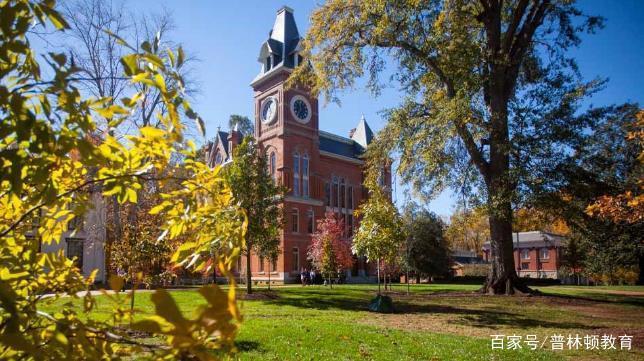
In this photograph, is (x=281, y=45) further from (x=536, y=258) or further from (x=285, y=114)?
(x=536, y=258)

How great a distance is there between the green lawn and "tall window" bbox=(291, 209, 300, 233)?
24054 millimetres

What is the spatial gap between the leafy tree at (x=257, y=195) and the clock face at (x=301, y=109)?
22.3 metres

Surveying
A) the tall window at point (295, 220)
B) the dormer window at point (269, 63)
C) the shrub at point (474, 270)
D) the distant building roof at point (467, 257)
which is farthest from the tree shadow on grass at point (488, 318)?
the distant building roof at point (467, 257)

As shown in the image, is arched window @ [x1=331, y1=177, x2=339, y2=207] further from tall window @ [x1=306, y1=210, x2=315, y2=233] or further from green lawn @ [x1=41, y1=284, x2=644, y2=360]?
green lawn @ [x1=41, y1=284, x2=644, y2=360]

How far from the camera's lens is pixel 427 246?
143 feet

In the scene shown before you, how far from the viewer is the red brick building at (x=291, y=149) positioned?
4097 centimetres

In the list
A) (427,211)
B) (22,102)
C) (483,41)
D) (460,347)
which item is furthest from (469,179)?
(427,211)

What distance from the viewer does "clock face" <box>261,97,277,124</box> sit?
42281 millimetres

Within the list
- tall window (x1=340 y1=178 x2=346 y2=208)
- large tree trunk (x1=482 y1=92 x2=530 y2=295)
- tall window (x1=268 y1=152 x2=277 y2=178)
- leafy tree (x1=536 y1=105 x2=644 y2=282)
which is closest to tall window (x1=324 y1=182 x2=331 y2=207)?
tall window (x1=340 y1=178 x2=346 y2=208)

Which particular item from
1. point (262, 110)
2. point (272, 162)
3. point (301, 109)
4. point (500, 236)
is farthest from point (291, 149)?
point (500, 236)

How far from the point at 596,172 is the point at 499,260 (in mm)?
4993

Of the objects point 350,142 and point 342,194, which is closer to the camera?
point 342,194

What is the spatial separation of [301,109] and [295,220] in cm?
1021

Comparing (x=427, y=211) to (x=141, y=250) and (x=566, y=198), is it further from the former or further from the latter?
(x=141, y=250)
